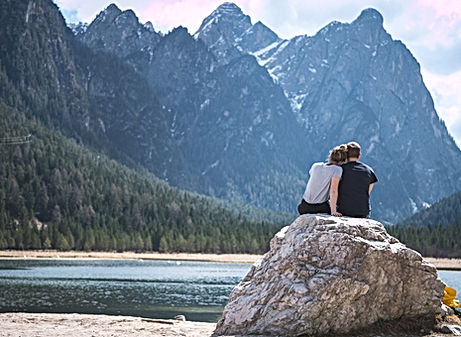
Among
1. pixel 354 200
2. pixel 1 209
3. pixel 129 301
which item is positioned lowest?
pixel 129 301

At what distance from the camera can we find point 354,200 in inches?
673

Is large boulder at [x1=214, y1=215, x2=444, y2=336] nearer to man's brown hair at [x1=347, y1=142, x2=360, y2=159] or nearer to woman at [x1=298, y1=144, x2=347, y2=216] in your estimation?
woman at [x1=298, y1=144, x2=347, y2=216]

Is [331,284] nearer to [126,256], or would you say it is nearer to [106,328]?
[106,328]

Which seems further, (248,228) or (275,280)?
(248,228)

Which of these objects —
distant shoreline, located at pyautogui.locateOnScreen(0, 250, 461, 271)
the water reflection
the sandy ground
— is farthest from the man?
distant shoreline, located at pyautogui.locateOnScreen(0, 250, 461, 271)

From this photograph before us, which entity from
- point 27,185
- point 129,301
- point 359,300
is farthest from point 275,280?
point 27,185

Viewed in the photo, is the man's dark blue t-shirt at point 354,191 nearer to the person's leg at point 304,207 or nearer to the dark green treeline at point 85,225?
the person's leg at point 304,207

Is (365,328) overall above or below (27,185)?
below

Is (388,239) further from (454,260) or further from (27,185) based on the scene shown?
(27,185)

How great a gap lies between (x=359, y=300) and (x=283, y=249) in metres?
2.07

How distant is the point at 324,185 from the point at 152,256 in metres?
133

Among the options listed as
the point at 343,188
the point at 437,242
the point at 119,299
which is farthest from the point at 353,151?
the point at 437,242

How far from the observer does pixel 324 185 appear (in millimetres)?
17094

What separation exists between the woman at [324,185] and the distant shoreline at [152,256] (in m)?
106
